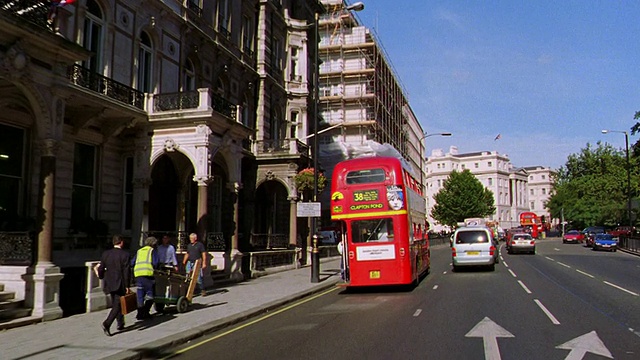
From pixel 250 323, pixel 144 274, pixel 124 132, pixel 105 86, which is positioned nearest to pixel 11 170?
pixel 105 86

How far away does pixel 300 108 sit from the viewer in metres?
32.8

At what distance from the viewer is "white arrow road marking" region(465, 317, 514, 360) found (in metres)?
7.82

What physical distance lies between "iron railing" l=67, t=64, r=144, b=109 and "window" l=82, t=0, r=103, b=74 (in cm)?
57

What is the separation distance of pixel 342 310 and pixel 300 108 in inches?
836

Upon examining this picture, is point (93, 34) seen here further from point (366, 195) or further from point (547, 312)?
point (547, 312)

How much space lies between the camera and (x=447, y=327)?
33.1 feet

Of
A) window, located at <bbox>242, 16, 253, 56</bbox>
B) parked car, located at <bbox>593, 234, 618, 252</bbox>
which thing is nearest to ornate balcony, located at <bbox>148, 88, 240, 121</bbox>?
window, located at <bbox>242, 16, 253, 56</bbox>

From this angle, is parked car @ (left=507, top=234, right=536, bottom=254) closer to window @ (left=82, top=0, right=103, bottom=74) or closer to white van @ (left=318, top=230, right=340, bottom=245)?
white van @ (left=318, top=230, right=340, bottom=245)

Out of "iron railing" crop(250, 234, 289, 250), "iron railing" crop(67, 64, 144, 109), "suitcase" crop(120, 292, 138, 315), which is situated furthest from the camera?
"iron railing" crop(250, 234, 289, 250)

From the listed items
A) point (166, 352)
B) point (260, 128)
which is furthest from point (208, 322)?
point (260, 128)

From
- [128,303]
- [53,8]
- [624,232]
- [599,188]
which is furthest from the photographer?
[599,188]

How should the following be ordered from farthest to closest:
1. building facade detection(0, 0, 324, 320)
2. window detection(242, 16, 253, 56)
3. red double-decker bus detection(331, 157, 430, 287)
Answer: window detection(242, 16, 253, 56), red double-decker bus detection(331, 157, 430, 287), building facade detection(0, 0, 324, 320)

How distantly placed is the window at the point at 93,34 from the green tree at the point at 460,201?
242ft

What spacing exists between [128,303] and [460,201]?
7909cm
